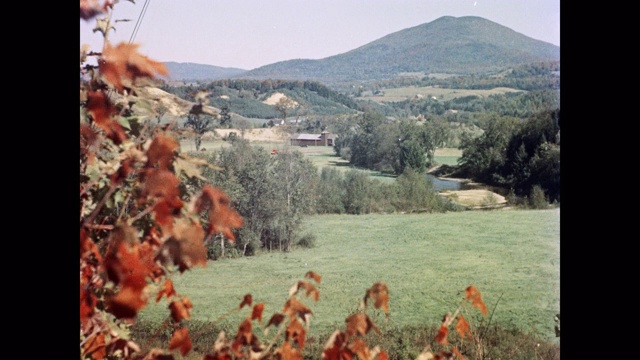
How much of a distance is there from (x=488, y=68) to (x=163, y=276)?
4921 mm

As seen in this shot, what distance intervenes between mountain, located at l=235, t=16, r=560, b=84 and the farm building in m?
0.53

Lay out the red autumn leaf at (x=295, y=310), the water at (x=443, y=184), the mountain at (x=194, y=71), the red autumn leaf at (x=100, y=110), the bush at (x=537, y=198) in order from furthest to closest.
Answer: the water at (x=443, y=184), the bush at (x=537, y=198), the mountain at (x=194, y=71), the red autumn leaf at (x=295, y=310), the red autumn leaf at (x=100, y=110)

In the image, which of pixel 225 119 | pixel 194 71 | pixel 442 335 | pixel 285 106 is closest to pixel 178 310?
pixel 442 335

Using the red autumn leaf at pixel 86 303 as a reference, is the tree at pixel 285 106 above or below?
above

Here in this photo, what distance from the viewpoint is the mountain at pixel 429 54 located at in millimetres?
4230

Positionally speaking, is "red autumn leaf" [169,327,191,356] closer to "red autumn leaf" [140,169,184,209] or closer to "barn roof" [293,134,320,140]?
"red autumn leaf" [140,169,184,209]

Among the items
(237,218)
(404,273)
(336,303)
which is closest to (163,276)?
(237,218)

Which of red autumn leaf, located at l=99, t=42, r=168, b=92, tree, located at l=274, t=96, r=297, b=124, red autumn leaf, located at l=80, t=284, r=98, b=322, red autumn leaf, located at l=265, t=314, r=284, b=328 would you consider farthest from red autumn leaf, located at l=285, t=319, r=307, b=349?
tree, located at l=274, t=96, r=297, b=124

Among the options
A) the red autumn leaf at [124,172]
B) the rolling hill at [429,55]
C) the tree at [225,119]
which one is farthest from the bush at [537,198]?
the red autumn leaf at [124,172]

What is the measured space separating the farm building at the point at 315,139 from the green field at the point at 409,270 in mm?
705

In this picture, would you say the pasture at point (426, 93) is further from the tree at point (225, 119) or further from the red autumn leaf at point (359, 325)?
the red autumn leaf at point (359, 325)

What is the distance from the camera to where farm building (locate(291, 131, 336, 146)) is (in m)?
5.14
